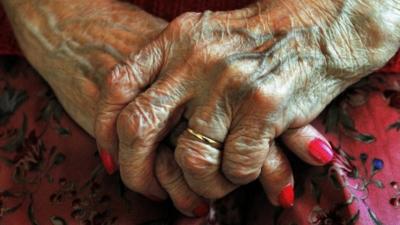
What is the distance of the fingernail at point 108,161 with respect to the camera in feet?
2.85

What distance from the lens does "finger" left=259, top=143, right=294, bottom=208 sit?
0.81 meters

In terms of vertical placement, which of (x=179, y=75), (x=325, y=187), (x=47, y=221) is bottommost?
(x=47, y=221)

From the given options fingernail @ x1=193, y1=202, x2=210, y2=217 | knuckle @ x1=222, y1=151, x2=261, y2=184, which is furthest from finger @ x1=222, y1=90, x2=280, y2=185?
fingernail @ x1=193, y1=202, x2=210, y2=217

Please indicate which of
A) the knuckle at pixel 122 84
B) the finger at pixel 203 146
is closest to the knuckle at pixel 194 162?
the finger at pixel 203 146

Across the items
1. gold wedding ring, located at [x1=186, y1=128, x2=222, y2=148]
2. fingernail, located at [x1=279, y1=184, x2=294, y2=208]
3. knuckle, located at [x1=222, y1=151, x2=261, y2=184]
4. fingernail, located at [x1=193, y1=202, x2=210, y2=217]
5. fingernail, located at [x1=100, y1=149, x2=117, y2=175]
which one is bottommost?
fingernail, located at [x1=193, y1=202, x2=210, y2=217]

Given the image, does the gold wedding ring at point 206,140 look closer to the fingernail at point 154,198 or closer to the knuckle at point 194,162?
the knuckle at point 194,162

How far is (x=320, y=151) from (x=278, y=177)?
0.07 metres

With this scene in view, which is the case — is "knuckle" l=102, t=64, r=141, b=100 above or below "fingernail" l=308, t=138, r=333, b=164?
above

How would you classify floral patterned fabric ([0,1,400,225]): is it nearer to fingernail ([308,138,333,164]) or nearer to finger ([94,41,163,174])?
fingernail ([308,138,333,164])

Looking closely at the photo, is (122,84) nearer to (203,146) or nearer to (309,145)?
(203,146)

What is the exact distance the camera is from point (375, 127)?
0.88 metres

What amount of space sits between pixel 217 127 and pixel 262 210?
177 mm

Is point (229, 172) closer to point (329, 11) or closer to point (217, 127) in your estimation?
point (217, 127)

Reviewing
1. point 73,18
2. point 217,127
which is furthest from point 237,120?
point 73,18
